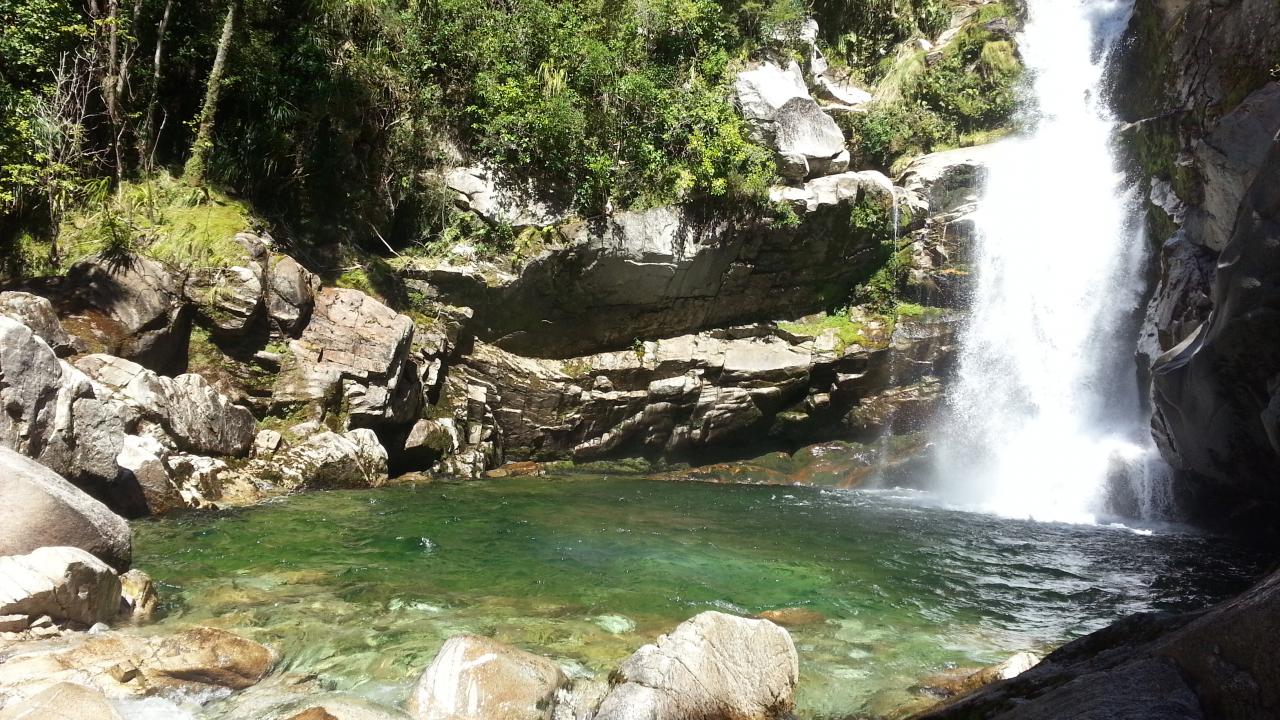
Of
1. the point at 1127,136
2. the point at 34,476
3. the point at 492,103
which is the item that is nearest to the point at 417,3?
the point at 492,103

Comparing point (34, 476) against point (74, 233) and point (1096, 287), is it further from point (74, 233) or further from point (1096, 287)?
point (1096, 287)

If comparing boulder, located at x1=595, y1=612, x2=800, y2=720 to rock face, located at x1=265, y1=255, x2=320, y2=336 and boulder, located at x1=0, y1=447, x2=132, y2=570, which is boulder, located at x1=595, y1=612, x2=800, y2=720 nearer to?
boulder, located at x1=0, y1=447, x2=132, y2=570

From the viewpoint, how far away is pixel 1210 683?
10.9 feet

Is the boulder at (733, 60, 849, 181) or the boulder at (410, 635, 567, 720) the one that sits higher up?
the boulder at (733, 60, 849, 181)

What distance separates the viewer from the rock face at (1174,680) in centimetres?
316

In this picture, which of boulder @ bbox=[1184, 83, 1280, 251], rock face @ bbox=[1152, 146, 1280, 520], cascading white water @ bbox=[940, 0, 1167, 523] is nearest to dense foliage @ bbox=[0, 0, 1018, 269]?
cascading white water @ bbox=[940, 0, 1167, 523]

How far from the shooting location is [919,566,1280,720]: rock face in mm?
3164

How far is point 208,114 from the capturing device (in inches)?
543

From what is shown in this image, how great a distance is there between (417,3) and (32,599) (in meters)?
15.5

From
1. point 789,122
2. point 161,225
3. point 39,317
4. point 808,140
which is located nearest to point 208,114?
point 161,225

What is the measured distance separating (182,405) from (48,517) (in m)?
5.20

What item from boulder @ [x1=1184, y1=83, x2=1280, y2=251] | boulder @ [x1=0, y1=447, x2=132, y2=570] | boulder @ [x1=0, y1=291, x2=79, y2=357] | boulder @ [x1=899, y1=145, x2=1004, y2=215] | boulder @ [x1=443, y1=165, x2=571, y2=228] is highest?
boulder @ [x1=899, y1=145, x2=1004, y2=215]

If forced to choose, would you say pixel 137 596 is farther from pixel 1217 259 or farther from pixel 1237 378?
pixel 1217 259

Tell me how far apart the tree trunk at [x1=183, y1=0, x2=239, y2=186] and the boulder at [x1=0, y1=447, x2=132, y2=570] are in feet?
29.5
